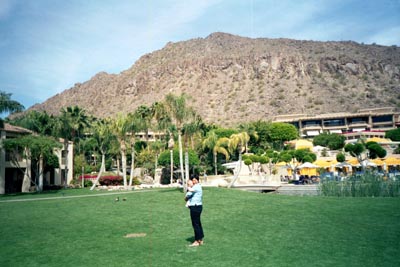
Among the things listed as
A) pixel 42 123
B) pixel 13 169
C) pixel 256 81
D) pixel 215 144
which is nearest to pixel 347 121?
pixel 256 81

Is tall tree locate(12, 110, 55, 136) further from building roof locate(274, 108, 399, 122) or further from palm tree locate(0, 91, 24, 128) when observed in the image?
building roof locate(274, 108, 399, 122)

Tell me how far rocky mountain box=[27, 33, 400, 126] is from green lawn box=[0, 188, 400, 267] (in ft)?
319

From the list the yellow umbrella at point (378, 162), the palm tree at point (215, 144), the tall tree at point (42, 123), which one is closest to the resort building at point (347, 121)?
the palm tree at point (215, 144)

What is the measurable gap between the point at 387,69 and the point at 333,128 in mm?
49871

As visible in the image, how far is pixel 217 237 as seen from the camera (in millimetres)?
10289

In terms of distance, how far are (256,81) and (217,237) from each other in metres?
133

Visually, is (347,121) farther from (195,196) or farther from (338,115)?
(195,196)

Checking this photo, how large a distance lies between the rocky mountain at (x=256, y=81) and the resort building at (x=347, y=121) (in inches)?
344

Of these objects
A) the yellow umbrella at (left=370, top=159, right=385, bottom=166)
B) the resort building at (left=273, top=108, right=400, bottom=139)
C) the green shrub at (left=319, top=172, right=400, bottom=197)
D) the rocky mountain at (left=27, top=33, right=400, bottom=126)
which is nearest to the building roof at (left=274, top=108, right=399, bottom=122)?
the resort building at (left=273, top=108, right=400, bottom=139)

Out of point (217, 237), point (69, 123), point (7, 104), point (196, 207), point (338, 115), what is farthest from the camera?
point (338, 115)

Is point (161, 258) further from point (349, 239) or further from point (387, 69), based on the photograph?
point (387, 69)

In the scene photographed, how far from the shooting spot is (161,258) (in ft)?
26.7

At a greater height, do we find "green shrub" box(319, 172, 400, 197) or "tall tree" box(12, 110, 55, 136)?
"tall tree" box(12, 110, 55, 136)

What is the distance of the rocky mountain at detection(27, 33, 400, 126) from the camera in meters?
116
